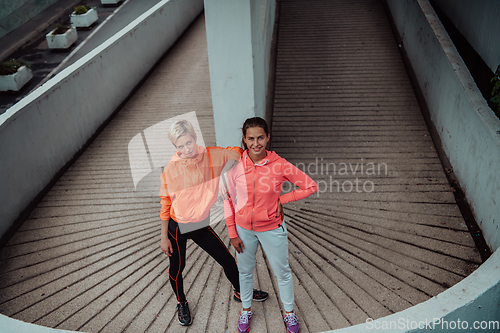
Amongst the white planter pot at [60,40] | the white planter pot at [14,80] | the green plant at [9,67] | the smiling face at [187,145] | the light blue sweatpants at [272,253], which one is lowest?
the light blue sweatpants at [272,253]

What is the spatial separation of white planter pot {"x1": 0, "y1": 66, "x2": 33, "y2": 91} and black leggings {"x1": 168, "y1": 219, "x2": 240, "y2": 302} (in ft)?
40.8

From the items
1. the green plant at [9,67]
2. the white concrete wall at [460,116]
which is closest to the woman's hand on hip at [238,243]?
the white concrete wall at [460,116]

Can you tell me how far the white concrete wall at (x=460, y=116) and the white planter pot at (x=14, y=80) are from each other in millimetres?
12310

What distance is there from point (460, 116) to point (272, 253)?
155 inches

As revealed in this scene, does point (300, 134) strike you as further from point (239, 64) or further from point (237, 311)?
point (237, 311)

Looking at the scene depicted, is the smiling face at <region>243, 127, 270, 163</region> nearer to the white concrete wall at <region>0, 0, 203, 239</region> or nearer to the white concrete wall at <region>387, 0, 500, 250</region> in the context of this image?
the white concrete wall at <region>387, 0, 500, 250</region>

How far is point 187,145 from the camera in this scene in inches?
110

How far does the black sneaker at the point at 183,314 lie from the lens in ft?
11.4

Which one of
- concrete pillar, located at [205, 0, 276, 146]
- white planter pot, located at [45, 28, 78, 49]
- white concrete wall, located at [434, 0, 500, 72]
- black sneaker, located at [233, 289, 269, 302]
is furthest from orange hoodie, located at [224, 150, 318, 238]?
white planter pot, located at [45, 28, 78, 49]

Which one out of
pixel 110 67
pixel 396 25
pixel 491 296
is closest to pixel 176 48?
pixel 110 67

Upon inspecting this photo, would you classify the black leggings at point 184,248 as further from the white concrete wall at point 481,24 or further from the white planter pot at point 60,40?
the white planter pot at point 60,40

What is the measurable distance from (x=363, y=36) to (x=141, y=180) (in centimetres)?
659

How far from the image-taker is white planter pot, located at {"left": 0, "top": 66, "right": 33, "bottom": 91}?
12606 millimetres

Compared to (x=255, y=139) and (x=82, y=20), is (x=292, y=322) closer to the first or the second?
(x=255, y=139)
